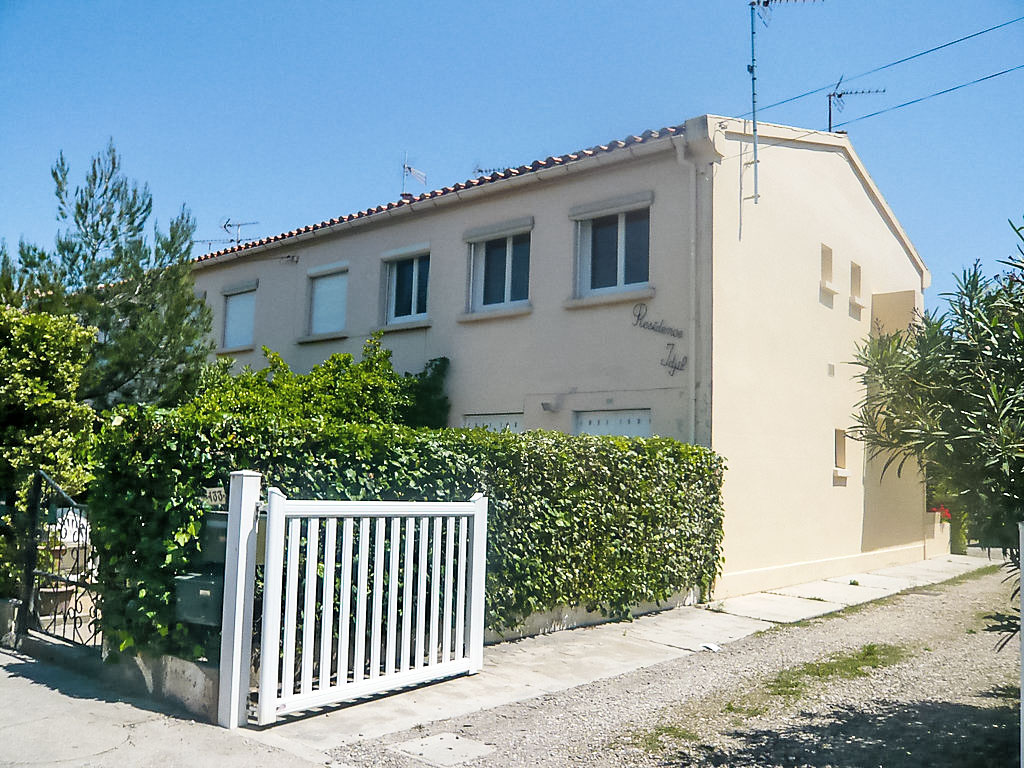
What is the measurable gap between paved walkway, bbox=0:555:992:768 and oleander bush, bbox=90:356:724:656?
44cm

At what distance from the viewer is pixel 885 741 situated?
532 centimetres

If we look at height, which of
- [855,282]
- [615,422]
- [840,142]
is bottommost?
[615,422]

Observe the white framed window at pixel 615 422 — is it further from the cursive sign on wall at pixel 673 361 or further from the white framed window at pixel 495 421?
the white framed window at pixel 495 421

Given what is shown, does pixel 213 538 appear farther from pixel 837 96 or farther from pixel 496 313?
pixel 837 96

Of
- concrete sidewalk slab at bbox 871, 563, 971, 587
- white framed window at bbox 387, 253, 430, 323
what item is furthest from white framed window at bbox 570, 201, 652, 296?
concrete sidewalk slab at bbox 871, 563, 971, 587

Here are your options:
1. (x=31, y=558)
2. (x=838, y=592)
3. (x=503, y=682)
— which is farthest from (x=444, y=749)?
(x=838, y=592)

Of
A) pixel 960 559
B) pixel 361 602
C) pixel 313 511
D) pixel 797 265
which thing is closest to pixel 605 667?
pixel 361 602

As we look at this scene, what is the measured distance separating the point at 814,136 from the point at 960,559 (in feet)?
33.9

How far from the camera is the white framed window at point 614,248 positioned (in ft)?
40.5

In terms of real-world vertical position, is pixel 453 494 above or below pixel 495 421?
below

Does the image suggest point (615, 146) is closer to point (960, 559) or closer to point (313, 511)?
point (313, 511)

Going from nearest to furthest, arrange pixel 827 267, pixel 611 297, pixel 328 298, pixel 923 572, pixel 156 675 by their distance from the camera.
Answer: pixel 156 675, pixel 611 297, pixel 827 267, pixel 923 572, pixel 328 298

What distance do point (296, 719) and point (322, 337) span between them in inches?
431

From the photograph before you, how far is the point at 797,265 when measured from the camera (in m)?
13.9
